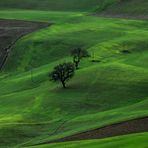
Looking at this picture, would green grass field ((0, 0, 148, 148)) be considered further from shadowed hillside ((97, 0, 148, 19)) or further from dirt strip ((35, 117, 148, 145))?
shadowed hillside ((97, 0, 148, 19))

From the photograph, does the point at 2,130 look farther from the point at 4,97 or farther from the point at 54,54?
the point at 54,54

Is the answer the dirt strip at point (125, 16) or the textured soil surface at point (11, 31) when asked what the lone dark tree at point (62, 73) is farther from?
the dirt strip at point (125, 16)

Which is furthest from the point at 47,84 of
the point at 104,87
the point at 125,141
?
the point at 125,141

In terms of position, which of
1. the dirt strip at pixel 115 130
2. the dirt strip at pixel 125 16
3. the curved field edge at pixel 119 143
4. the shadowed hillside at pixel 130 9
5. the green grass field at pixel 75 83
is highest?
the shadowed hillside at pixel 130 9

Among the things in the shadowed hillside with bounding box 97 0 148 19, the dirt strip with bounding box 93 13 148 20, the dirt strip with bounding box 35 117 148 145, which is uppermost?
the shadowed hillside with bounding box 97 0 148 19

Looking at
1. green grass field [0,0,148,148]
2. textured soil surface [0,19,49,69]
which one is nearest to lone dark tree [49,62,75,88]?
green grass field [0,0,148,148]

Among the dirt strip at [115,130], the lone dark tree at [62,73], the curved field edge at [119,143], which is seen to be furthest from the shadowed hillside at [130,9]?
the curved field edge at [119,143]

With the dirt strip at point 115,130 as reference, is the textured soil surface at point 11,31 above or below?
above
